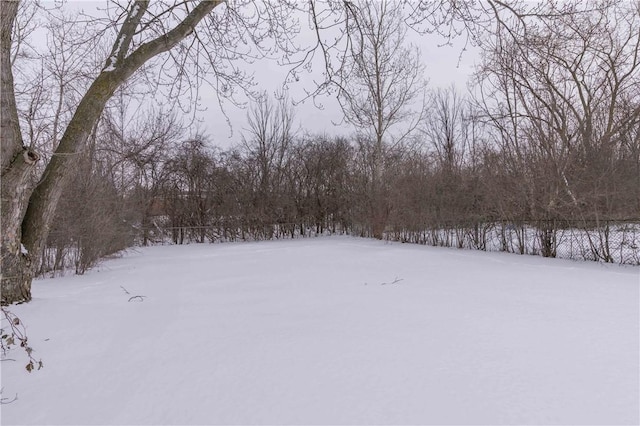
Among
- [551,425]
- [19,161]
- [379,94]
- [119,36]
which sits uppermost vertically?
[379,94]

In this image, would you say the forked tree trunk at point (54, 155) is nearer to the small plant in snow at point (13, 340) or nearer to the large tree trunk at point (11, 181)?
the large tree trunk at point (11, 181)

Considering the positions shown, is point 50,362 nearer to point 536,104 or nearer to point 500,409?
point 500,409

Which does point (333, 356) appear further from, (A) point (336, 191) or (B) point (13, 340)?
(A) point (336, 191)

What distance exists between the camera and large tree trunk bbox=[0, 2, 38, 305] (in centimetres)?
408

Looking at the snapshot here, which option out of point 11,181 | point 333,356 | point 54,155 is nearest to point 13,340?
point 333,356

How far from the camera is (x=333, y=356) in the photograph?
313 cm

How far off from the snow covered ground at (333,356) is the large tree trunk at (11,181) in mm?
431

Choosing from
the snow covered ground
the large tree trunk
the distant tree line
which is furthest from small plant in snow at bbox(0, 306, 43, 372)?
the distant tree line

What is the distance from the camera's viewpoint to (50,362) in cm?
304

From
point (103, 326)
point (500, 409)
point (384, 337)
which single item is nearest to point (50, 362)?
point (103, 326)

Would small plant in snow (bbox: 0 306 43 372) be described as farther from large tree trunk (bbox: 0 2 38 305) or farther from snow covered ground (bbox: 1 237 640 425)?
large tree trunk (bbox: 0 2 38 305)

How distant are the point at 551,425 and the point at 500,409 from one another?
0.85 feet

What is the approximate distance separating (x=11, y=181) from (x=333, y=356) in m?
3.78

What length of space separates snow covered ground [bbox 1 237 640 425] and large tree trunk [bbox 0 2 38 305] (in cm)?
43
